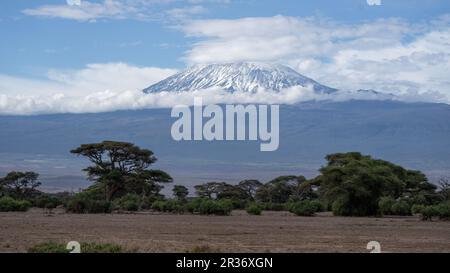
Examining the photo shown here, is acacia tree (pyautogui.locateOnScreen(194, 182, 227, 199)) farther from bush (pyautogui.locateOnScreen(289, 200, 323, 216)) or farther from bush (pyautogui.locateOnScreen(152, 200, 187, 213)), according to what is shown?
bush (pyautogui.locateOnScreen(289, 200, 323, 216))

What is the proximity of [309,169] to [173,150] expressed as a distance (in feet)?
112

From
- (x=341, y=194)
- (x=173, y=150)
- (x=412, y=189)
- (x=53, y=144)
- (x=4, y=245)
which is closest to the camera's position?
(x=4, y=245)

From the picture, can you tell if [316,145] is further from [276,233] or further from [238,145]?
[276,233]

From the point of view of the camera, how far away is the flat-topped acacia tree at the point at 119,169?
58.7 meters

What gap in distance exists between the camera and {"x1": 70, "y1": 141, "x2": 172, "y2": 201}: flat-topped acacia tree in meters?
58.7

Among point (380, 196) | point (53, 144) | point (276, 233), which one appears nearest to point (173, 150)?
point (53, 144)

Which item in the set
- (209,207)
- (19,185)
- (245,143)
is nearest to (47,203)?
(209,207)

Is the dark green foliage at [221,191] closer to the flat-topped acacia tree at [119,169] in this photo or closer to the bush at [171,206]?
the flat-topped acacia tree at [119,169]

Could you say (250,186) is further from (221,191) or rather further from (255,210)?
(255,210)

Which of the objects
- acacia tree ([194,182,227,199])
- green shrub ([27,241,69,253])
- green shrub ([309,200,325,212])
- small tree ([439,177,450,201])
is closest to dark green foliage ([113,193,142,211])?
green shrub ([309,200,325,212])

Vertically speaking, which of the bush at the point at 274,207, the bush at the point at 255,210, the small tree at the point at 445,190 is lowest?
the bush at the point at 274,207

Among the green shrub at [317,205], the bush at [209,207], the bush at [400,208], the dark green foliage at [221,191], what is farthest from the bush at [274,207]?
the dark green foliage at [221,191]

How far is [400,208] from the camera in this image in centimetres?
4734
